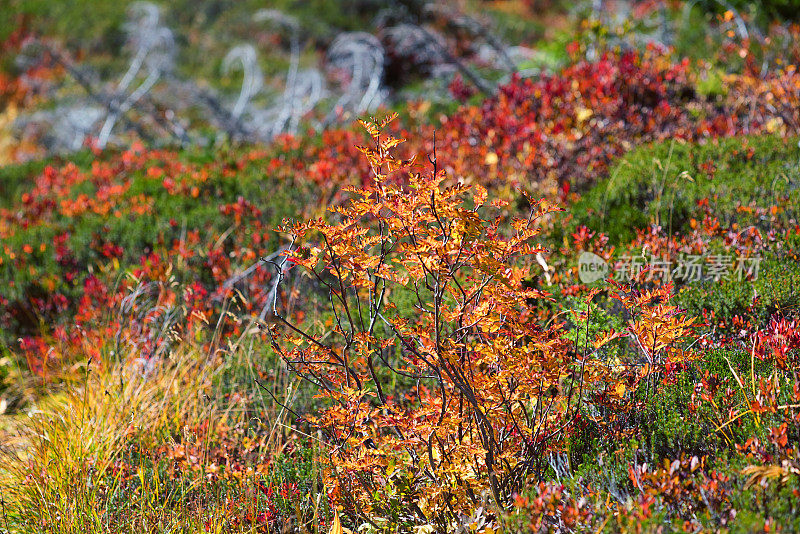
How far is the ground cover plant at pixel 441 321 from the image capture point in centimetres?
237

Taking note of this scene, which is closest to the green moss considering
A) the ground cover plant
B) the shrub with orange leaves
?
the ground cover plant

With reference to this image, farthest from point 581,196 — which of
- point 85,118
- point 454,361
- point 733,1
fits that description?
point 85,118

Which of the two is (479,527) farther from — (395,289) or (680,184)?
(680,184)

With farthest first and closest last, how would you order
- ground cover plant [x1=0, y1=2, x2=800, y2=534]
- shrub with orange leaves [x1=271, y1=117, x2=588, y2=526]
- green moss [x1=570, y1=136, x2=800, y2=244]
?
green moss [x1=570, y1=136, x2=800, y2=244] → ground cover plant [x1=0, y1=2, x2=800, y2=534] → shrub with orange leaves [x1=271, y1=117, x2=588, y2=526]

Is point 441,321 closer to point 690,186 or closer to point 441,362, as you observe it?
point 441,362

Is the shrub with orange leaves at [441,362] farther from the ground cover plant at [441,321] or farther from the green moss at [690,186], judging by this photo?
the green moss at [690,186]

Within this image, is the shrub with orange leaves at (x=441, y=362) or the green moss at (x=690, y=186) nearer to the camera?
the shrub with orange leaves at (x=441, y=362)

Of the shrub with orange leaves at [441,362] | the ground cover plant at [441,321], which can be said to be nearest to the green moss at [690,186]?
the ground cover plant at [441,321]

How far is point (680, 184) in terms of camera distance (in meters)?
4.71

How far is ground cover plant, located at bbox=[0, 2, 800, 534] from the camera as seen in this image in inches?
93.3

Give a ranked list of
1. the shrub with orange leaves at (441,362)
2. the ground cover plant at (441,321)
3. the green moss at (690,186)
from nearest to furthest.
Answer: the shrub with orange leaves at (441,362)
the ground cover plant at (441,321)
the green moss at (690,186)

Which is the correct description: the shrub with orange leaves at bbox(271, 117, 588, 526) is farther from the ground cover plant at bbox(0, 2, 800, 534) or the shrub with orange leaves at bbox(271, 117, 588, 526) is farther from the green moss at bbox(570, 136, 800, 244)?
the green moss at bbox(570, 136, 800, 244)

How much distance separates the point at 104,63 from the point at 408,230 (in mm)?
16876

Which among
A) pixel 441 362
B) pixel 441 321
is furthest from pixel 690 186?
pixel 441 362
